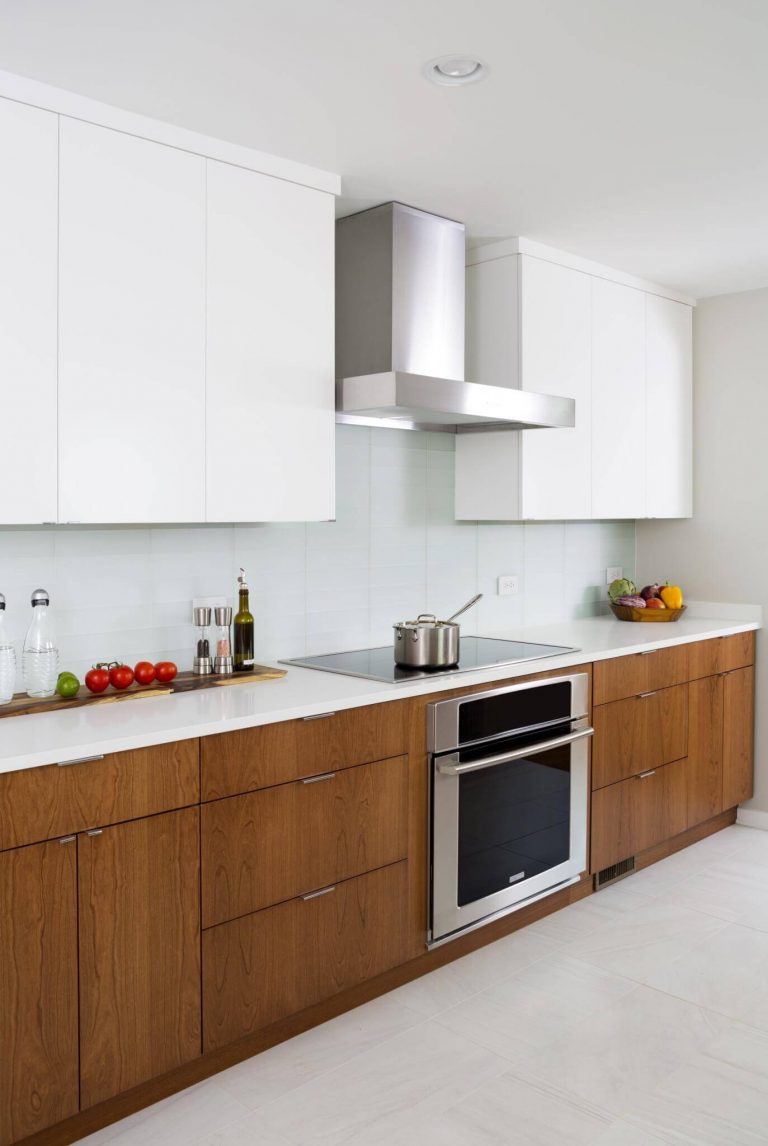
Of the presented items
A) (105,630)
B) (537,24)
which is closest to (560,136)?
(537,24)

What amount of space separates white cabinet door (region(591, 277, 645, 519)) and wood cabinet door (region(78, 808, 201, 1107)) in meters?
2.39

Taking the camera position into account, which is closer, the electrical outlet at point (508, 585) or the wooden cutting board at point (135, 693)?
the wooden cutting board at point (135, 693)

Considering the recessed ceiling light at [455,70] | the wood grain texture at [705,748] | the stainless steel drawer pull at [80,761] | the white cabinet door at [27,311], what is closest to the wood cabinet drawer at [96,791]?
the stainless steel drawer pull at [80,761]

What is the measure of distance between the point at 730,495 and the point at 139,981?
3382 millimetres

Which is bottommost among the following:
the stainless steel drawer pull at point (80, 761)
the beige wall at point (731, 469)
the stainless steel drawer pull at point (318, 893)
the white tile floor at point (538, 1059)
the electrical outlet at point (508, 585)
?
the white tile floor at point (538, 1059)

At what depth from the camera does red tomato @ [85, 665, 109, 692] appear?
2469mm

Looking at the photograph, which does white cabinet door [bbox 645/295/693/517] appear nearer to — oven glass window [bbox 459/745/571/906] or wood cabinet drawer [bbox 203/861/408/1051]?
oven glass window [bbox 459/745/571/906]

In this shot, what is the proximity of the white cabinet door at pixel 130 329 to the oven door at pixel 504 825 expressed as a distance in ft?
3.78

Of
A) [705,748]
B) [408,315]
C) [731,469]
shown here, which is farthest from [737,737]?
[408,315]

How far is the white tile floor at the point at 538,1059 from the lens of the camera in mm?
2162

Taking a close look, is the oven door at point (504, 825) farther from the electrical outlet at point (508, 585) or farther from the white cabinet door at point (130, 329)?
the white cabinet door at point (130, 329)

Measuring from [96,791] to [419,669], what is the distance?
3.98ft

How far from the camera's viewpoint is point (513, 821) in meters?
3.05

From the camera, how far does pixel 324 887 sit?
2.51 meters
